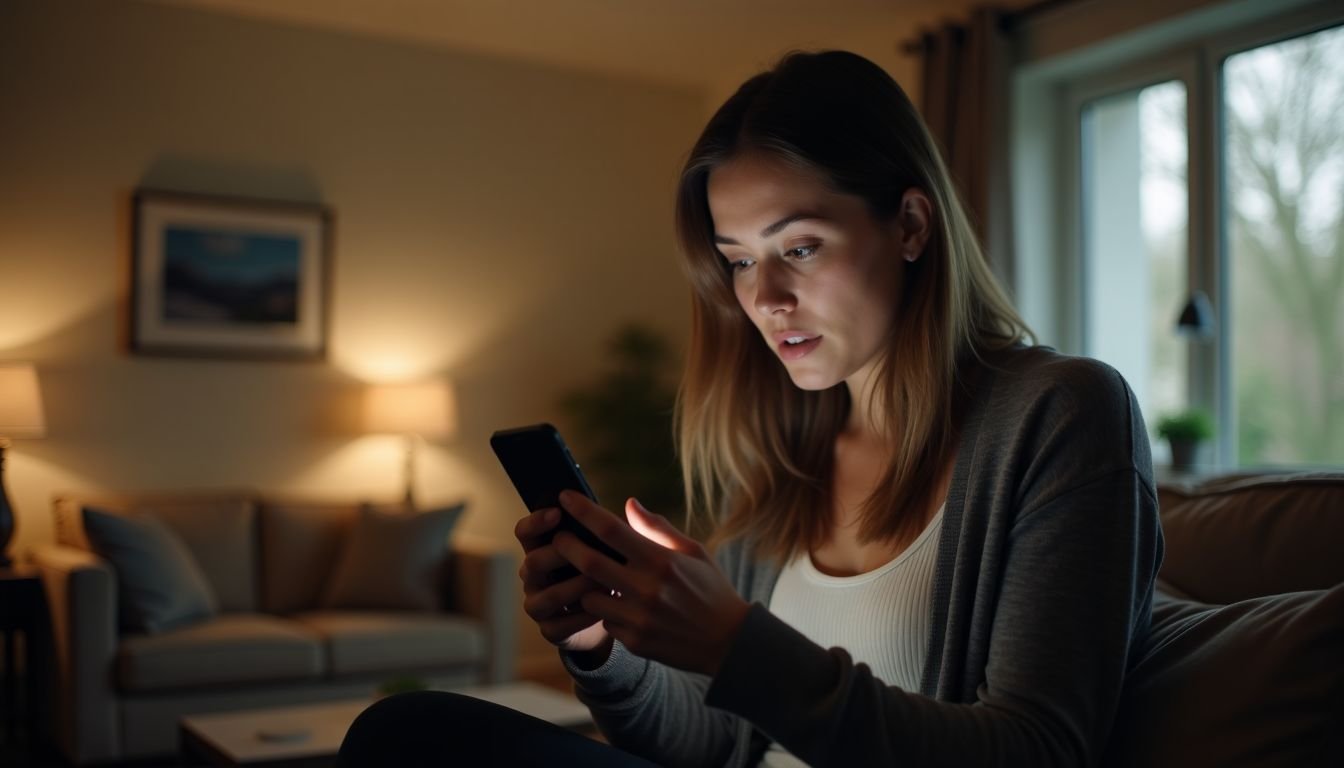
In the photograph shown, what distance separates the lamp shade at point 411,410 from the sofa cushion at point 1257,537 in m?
3.78

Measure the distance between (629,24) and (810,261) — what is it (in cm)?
406

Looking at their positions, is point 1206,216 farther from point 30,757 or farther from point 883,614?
point 30,757

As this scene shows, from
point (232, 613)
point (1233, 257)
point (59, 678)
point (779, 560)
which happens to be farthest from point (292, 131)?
point (779, 560)

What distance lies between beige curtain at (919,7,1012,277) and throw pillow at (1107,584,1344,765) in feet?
11.0

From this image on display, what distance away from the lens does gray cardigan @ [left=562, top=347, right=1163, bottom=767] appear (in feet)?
3.00

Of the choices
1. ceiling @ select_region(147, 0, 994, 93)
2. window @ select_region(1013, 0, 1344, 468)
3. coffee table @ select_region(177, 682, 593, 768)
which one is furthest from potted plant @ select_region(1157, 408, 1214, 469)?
coffee table @ select_region(177, 682, 593, 768)

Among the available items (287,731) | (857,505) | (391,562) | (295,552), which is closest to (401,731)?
(857,505)

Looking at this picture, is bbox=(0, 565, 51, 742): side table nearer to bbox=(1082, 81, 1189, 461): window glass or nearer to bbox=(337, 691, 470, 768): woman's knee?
bbox=(337, 691, 470, 768): woman's knee

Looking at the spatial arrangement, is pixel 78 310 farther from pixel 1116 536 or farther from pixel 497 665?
pixel 1116 536

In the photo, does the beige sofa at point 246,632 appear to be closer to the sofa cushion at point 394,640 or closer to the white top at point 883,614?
the sofa cushion at point 394,640

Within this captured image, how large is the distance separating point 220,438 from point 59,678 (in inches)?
52.8

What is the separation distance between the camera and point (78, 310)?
4594 mm

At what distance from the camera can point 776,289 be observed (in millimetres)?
1304

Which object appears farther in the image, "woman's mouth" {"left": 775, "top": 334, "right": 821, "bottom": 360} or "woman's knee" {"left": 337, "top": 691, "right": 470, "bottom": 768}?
"woman's mouth" {"left": 775, "top": 334, "right": 821, "bottom": 360}
